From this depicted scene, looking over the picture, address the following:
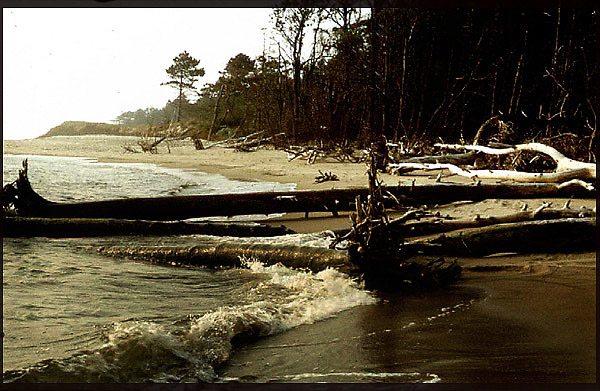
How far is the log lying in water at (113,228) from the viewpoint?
237 inches

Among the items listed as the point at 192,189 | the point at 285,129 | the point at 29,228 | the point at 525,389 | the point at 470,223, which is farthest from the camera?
the point at 285,129

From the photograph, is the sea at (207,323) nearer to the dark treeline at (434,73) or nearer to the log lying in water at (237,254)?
the log lying in water at (237,254)

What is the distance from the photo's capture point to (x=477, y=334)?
2975 mm

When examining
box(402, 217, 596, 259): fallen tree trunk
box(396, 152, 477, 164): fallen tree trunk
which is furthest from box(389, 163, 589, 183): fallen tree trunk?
box(402, 217, 596, 259): fallen tree trunk

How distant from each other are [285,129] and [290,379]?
73.9 feet

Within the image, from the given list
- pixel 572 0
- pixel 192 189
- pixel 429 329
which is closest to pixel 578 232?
pixel 429 329

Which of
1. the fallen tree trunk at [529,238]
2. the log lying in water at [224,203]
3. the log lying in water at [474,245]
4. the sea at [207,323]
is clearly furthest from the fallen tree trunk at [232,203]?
the fallen tree trunk at [529,238]

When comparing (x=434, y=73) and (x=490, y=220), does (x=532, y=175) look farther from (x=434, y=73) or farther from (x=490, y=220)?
(x=434, y=73)

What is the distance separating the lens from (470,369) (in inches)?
95.8

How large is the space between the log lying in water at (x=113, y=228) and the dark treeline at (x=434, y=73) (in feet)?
21.5

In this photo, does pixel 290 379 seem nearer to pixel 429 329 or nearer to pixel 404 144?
pixel 429 329

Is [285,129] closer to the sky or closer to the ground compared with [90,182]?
closer to the sky

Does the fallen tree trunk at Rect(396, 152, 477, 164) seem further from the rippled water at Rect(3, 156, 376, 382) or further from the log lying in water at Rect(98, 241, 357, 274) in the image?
the log lying in water at Rect(98, 241, 357, 274)

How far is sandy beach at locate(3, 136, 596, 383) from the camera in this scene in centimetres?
249
